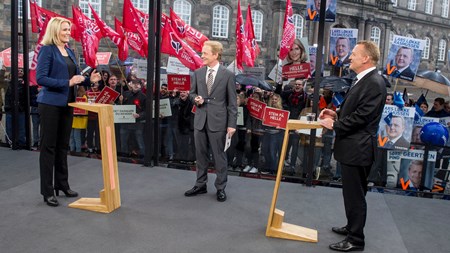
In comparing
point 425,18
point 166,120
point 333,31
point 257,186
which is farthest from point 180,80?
point 425,18

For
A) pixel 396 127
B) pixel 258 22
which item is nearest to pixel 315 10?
pixel 396 127

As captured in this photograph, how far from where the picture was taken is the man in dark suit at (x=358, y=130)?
362 centimetres

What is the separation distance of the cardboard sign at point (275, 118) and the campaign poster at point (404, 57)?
2112 mm

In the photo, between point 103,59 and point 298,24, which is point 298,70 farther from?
point 298,24

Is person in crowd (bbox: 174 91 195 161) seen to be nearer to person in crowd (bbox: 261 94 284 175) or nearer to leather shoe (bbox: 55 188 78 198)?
person in crowd (bbox: 261 94 284 175)

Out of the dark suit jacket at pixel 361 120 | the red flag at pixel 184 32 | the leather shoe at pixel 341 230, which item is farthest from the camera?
the red flag at pixel 184 32

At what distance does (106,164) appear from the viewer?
4.56 m

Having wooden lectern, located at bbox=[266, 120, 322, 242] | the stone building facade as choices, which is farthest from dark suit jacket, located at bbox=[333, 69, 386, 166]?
the stone building facade

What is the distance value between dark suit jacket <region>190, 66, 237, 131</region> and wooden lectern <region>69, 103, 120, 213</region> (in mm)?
1118

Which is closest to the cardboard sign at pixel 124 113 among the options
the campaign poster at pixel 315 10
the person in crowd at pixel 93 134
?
the person in crowd at pixel 93 134

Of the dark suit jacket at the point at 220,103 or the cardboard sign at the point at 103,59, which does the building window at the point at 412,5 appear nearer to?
the cardboard sign at the point at 103,59

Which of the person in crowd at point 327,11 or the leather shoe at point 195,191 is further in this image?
the person in crowd at point 327,11

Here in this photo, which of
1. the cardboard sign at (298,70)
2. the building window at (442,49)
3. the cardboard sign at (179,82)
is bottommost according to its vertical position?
the cardboard sign at (179,82)

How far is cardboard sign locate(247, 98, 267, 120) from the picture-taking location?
691cm
